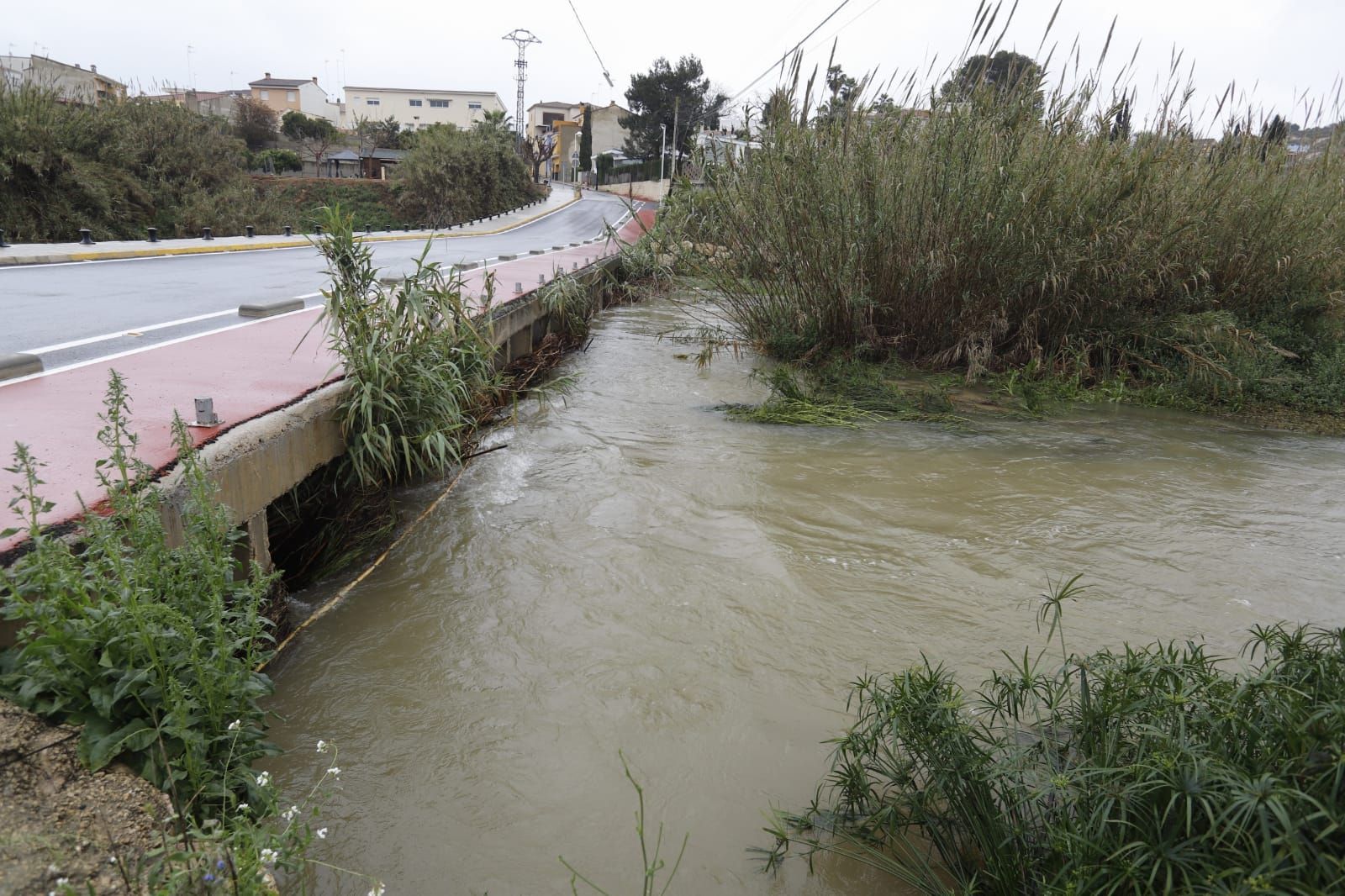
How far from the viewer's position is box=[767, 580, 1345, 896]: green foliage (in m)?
1.64

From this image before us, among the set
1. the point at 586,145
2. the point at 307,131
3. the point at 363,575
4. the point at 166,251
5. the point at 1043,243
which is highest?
the point at 586,145

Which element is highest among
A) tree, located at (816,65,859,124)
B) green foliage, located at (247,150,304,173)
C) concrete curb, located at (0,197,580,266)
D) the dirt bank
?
green foliage, located at (247,150,304,173)

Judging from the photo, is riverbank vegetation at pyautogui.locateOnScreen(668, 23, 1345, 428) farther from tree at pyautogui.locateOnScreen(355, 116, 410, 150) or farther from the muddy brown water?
tree at pyautogui.locateOnScreen(355, 116, 410, 150)

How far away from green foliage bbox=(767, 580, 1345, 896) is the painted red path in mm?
2573

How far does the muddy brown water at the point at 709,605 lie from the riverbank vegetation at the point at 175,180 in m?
10.8

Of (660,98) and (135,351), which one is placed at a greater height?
(660,98)

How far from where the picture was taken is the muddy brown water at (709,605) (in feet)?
9.32

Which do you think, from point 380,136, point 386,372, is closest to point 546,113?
point 380,136

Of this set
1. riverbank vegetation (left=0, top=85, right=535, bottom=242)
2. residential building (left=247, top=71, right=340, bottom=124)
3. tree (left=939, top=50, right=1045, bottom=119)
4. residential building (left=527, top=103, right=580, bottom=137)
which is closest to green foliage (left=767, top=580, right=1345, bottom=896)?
tree (left=939, top=50, right=1045, bottom=119)

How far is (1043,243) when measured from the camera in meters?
7.54

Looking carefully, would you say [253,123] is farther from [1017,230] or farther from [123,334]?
[1017,230]

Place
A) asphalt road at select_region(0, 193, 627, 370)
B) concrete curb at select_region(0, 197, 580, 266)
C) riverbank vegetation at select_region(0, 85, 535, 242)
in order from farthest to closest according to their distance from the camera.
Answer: riverbank vegetation at select_region(0, 85, 535, 242), concrete curb at select_region(0, 197, 580, 266), asphalt road at select_region(0, 193, 627, 370)

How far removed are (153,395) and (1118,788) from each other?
431 cm

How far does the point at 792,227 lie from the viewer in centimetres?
827
